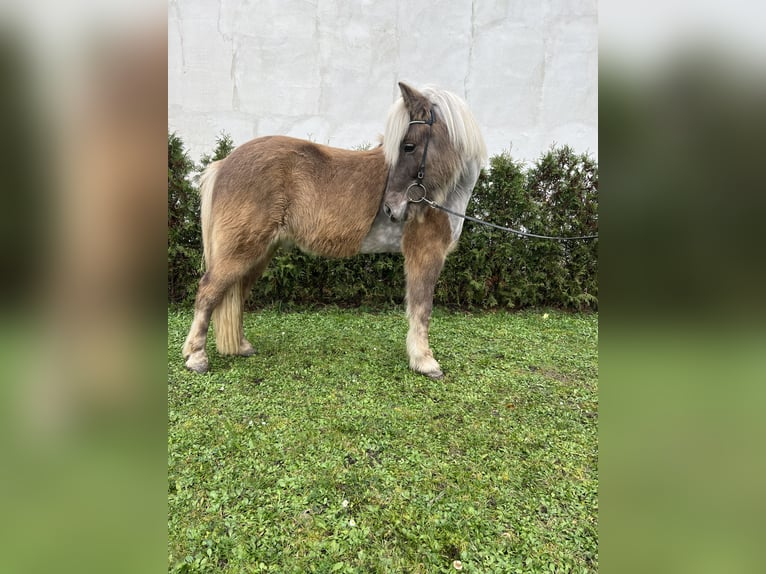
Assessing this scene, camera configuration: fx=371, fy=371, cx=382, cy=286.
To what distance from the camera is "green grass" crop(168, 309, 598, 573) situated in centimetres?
148

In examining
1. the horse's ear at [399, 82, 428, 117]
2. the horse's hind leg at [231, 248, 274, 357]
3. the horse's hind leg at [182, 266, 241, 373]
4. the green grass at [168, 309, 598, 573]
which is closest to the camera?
the green grass at [168, 309, 598, 573]

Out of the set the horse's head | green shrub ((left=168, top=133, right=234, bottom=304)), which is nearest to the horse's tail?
the horse's head

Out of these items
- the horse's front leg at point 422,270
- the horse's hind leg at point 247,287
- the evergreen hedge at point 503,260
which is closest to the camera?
the horse's front leg at point 422,270

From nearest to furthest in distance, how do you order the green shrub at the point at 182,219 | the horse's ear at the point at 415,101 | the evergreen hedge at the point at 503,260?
the horse's ear at the point at 415,101, the green shrub at the point at 182,219, the evergreen hedge at the point at 503,260

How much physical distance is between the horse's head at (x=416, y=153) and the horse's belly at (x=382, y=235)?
26cm

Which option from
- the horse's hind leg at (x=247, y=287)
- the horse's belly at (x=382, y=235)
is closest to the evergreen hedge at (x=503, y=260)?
the horse's hind leg at (x=247, y=287)

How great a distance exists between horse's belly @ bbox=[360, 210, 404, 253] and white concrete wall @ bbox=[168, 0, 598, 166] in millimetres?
3349

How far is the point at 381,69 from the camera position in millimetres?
5840

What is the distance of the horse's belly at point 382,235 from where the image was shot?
328cm

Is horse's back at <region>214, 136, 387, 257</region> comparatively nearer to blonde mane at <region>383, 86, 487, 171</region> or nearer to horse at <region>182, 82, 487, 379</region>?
horse at <region>182, 82, 487, 379</region>

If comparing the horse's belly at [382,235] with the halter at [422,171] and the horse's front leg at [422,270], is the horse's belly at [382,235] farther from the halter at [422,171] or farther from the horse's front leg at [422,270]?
the halter at [422,171]

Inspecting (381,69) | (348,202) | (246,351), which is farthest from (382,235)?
(381,69)
